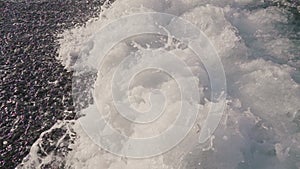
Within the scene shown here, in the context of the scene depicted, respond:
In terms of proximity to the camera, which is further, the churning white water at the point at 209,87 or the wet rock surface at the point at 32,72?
the wet rock surface at the point at 32,72

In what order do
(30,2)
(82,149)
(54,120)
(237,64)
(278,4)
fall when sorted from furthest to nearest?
(30,2) < (278,4) < (237,64) < (54,120) < (82,149)

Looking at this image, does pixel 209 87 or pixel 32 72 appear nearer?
pixel 209 87

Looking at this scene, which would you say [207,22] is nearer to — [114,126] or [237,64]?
[237,64]

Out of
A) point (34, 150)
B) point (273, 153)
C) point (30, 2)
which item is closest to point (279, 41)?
point (273, 153)

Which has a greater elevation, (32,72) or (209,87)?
(209,87)

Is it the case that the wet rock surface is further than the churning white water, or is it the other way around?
the wet rock surface
